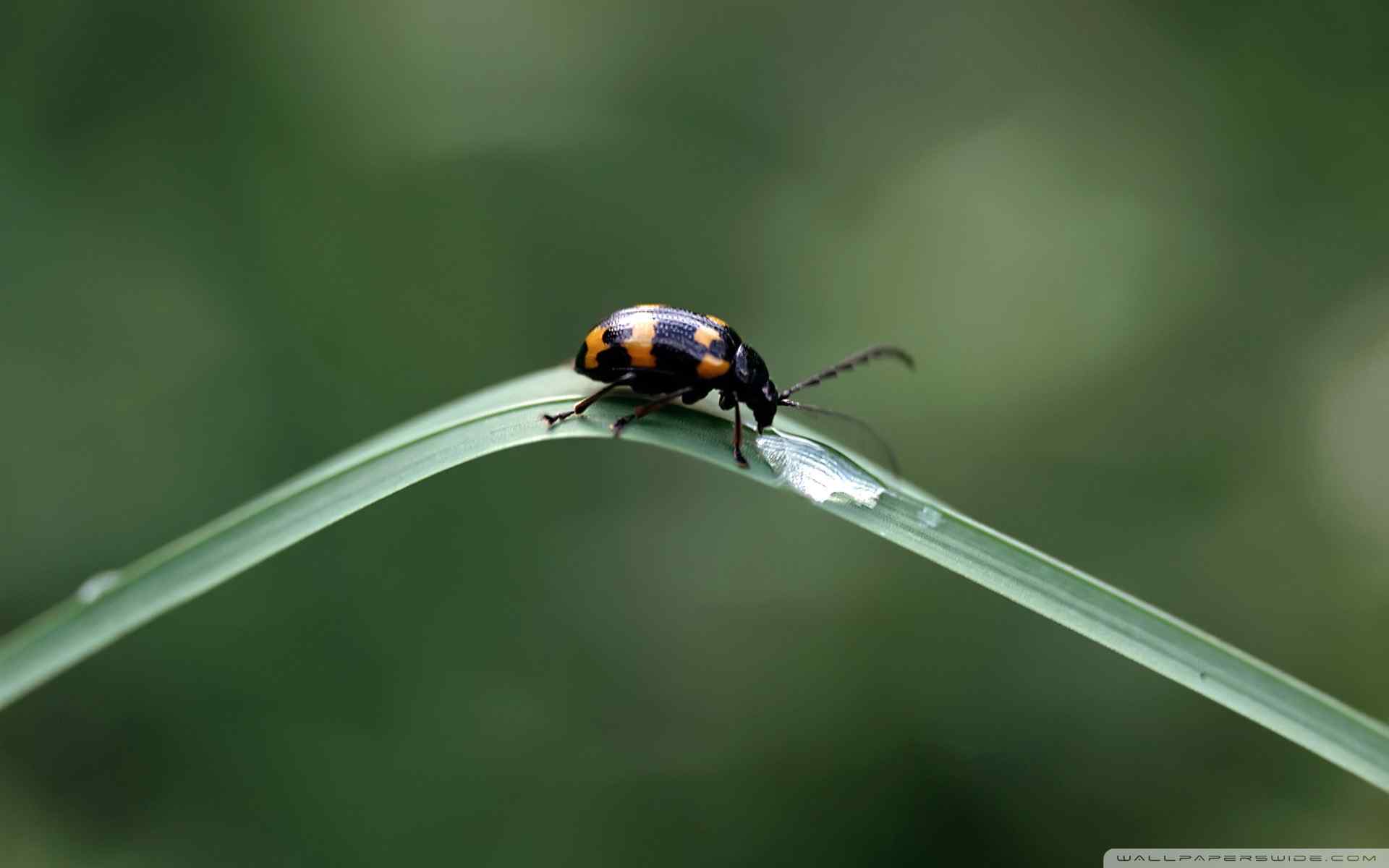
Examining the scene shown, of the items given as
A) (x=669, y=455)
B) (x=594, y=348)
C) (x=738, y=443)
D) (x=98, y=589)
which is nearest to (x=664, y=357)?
(x=594, y=348)

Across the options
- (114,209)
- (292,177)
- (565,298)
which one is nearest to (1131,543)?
(565,298)

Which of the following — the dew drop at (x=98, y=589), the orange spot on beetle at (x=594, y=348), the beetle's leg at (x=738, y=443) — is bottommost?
the dew drop at (x=98, y=589)

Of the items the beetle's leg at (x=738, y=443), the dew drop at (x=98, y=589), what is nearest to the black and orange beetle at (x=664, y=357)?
the beetle's leg at (x=738, y=443)

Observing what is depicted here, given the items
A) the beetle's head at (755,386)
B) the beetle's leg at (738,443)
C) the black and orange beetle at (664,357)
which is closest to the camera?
the beetle's leg at (738,443)

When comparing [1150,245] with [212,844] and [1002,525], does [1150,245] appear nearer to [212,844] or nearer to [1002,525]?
[1002,525]

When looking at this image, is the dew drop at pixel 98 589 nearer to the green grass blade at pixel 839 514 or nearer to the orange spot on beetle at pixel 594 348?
the green grass blade at pixel 839 514

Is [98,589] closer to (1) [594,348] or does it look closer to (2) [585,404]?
(2) [585,404]
